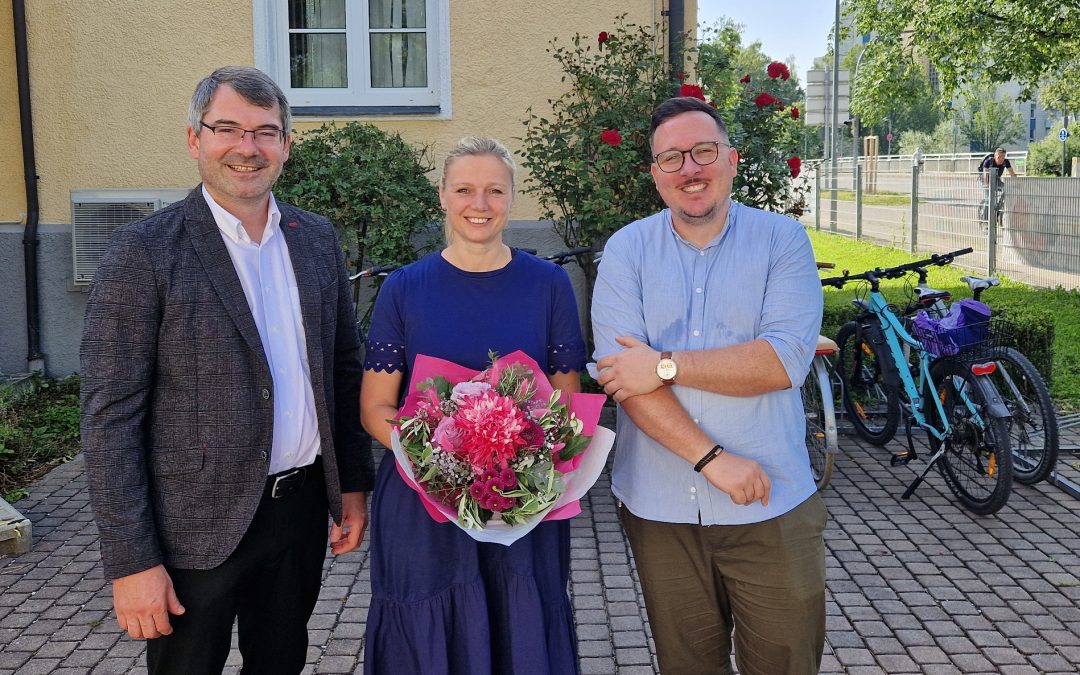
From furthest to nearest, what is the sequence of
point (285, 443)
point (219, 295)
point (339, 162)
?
1. point (339, 162)
2. point (285, 443)
3. point (219, 295)

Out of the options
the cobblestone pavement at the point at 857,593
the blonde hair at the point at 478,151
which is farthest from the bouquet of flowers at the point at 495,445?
the cobblestone pavement at the point at 857,593

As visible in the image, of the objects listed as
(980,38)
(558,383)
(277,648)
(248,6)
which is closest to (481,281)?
(558,383)

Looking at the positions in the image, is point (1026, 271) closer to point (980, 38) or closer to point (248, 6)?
point (980, 38)

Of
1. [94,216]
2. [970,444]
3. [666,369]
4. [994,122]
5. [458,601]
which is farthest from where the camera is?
[994,122]

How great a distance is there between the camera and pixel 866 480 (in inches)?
252

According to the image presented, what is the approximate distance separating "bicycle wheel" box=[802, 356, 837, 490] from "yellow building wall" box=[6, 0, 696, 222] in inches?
136

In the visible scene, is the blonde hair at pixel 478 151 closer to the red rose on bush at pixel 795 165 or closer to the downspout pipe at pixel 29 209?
the red rose on bush at pixel 795 165

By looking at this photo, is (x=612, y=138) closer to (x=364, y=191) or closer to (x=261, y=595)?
(x=364, y=191)

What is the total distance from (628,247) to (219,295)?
1130 mm

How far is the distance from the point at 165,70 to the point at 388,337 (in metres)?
6.75

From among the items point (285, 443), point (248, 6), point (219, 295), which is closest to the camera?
point (219, 295)

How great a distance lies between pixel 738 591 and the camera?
279cm

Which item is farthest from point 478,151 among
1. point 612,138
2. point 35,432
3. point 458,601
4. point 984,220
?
point 984,220

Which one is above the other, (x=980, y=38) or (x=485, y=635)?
(x=980, y=38)
